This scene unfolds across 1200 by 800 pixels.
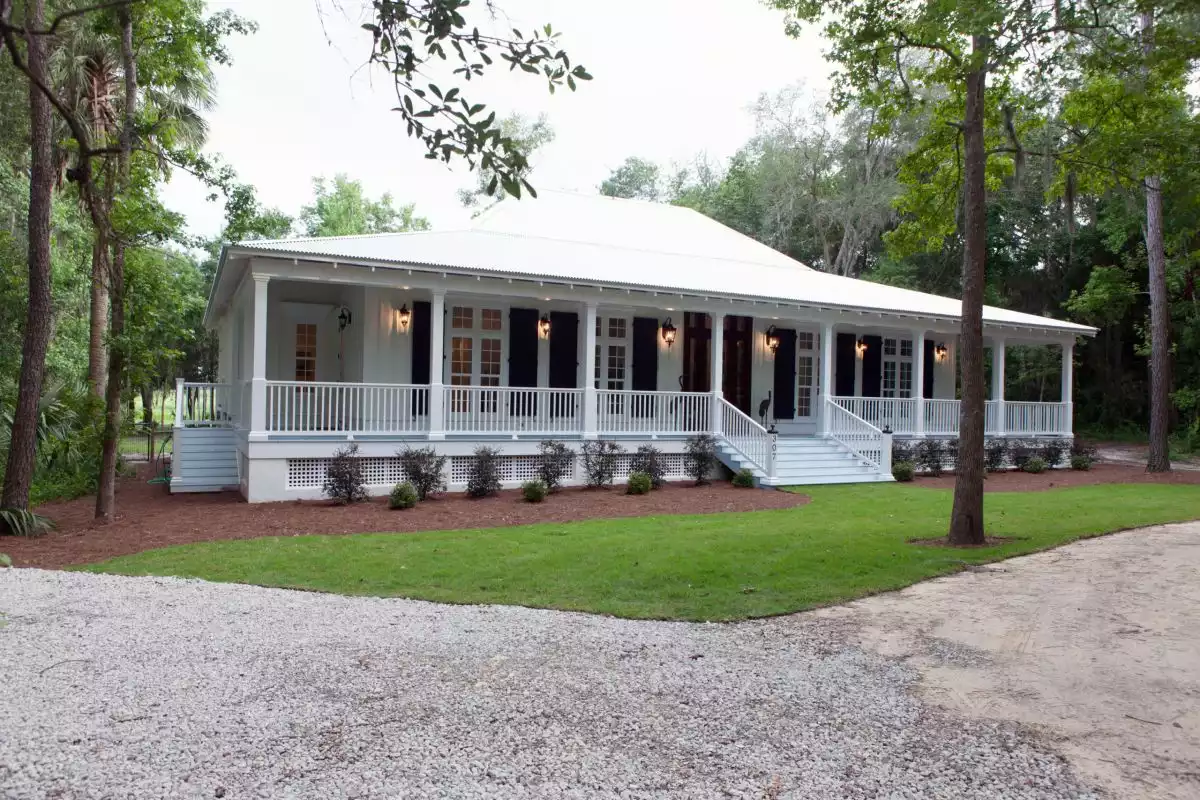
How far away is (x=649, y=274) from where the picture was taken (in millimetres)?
16250

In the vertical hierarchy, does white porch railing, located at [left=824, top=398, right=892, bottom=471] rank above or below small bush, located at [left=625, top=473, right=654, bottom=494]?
above

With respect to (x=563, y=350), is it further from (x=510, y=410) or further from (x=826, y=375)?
(x=826, y=375)

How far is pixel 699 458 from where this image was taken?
48.7 feet

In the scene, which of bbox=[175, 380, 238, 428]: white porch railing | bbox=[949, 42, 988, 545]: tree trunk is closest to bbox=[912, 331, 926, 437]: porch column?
bbox=[949, 42, 988, 545]: tree trunk

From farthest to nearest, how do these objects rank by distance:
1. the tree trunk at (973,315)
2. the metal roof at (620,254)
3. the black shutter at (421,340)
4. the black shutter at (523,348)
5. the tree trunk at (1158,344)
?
1. the tree trunk at (1158,344)
2. the black shutter at (523,348)
3. the black shutter at (421,340)
4. the metal roof at (620,254)
5. the tree trunk at (973,315)

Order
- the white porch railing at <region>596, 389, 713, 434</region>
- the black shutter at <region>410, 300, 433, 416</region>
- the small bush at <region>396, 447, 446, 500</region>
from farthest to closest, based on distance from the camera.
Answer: the white porch railing at <region>596, 389, 713, 434</region>, the black shutter at <region>410, 300, 433, 416</region>, the small bush at <region>396, 447, 446, 500</region>

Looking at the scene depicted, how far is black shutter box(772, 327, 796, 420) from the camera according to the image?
61.4 ft

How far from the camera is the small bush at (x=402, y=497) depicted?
1154 centimetres

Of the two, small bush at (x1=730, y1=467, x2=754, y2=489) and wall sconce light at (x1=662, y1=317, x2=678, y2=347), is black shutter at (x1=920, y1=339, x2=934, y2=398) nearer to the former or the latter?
wall sconce light at (x1=662, y1=317, x2=678, y2=347)

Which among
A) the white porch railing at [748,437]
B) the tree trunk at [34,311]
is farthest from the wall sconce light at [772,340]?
the tree trunk at [34,311]

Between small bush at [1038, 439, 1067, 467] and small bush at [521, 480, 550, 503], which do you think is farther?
small bush at [1038, 439, 1067, 467]

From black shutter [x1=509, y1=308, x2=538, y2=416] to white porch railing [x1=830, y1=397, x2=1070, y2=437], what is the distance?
6416mm

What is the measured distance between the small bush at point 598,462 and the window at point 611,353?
2.61 meters

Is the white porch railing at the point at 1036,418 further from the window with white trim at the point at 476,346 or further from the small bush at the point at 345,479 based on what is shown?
the small bush at the point at 345,479
